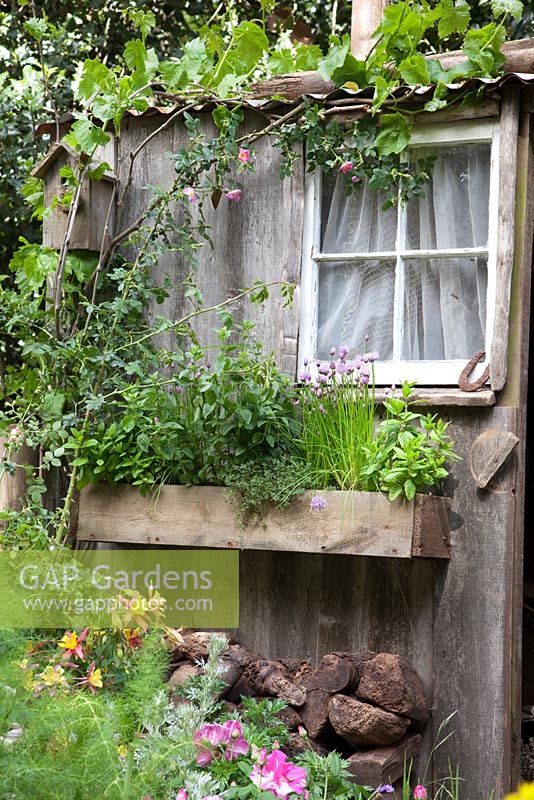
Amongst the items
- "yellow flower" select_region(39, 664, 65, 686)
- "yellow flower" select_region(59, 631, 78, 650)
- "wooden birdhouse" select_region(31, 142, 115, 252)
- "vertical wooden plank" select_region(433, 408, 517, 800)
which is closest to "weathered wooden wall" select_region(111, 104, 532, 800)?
"vertical wooden plank" select_region(433, 408, 517, 800)

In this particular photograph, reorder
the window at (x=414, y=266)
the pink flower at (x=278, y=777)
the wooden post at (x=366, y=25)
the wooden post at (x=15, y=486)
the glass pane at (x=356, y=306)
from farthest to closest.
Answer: the wooden post at (x=15, y=486)
the wooden post at (x=366, y=25)
the glass pane at (x=356, y=306)
the window at (x=414, y=266)
the pink flower at (x=278, y=777)

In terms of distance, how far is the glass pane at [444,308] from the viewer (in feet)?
13.4

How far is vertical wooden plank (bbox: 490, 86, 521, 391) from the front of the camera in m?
3.90

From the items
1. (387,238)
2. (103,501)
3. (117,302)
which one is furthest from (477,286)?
(103,501)

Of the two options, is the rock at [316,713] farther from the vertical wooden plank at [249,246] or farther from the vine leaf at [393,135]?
the vine leaf at [393,135]

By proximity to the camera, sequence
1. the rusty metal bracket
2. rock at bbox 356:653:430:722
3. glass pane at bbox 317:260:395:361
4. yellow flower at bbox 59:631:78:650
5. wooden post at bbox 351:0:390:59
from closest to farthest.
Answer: yellow flower at bbox 59:631:78:650, rock at bbox 356:653:430:722, the rusty metal bracket, glass pane at bbox 317:260:395:361, wooden post at bbox 351:0:390:59

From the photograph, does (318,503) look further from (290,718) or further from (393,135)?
(393,135)

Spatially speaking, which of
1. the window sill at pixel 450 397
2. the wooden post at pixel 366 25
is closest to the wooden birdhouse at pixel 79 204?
the wooden post at pixel 366 25

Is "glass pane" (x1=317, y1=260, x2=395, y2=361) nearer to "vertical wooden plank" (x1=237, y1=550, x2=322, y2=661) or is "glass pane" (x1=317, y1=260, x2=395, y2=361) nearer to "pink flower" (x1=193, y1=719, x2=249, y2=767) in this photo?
"vertical wooden plank" (x1=237, y1=550, x2=322, y2=661)

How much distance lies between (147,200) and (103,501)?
1450 millimetres

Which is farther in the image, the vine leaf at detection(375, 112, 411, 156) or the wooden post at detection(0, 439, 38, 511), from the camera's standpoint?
the wooden post at detection(0, 439, 38, 511)

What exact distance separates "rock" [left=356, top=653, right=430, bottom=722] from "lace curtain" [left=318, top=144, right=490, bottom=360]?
4.22 feet

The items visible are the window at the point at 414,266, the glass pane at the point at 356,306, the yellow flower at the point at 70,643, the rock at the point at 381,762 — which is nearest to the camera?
the yellow flower at the point at 70,643

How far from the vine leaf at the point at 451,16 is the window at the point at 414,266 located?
1.50 feet
